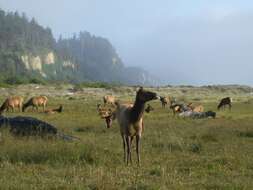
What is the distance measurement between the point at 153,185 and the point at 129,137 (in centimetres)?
405

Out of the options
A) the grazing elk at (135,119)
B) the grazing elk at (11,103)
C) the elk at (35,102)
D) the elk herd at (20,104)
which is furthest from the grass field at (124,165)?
the elk at (35,102)

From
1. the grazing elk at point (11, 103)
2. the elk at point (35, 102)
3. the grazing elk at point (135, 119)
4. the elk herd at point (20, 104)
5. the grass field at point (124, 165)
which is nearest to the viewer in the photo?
the grass field at point (124, 165)

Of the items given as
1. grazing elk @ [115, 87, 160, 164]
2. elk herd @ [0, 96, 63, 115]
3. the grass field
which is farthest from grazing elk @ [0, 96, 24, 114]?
grazing elk @ [115, 87, 160, 164]

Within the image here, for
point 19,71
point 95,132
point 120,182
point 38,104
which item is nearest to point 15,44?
point 19,71

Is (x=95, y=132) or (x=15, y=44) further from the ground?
(x=15, y=44)

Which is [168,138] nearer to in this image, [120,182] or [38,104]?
[120,182]

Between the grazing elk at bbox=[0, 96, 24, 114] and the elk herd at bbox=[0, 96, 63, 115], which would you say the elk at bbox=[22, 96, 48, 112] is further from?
the grazing elk at bbox=[0, 96, 24, 114]

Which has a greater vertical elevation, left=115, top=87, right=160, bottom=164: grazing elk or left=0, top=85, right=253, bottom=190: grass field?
left=115, top=87, right=160, bottom=164: grazing elk

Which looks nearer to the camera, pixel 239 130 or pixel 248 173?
pixel 248 173

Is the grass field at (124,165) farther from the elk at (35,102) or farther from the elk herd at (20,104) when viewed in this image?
the elk at (35,102)

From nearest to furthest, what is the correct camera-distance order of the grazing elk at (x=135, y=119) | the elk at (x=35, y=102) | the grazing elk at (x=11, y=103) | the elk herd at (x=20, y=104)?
the grazing elk at (x=135, y=119) → the elk herd at (x=20, y=104) → the grazing elk at (x=11, y=103) → the elk at (x=35, y=102)

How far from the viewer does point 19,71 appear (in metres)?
180

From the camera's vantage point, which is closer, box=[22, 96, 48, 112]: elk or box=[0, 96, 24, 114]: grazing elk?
box=[0, 96, 24, 114]: grazing elk

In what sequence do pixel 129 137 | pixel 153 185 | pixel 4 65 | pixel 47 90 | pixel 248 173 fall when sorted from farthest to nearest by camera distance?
pixel 4 65
pixel 47 90
pixel 129 137
pixel 248 173
pixel 153 185
